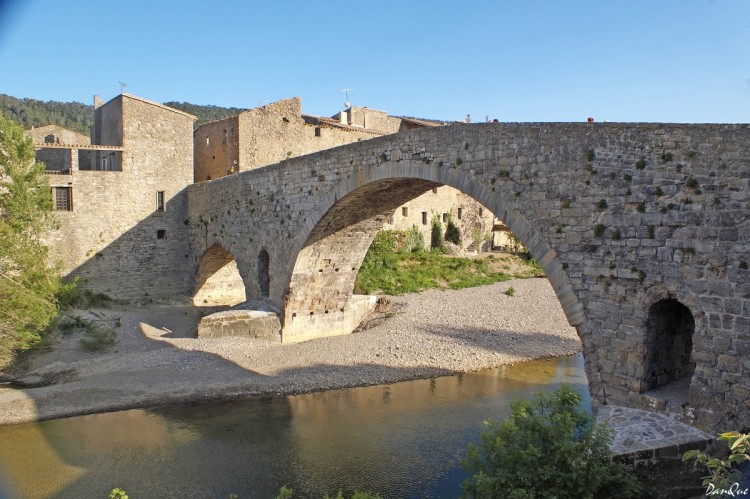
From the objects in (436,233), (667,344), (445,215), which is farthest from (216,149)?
(667,344)

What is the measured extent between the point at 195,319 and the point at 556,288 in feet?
47.0

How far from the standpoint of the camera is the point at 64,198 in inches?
784

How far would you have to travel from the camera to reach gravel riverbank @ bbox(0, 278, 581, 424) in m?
11.9

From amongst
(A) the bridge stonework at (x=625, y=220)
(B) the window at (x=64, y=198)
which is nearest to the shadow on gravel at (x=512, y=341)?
(A) the bridge stonework at (x=625, y=220)

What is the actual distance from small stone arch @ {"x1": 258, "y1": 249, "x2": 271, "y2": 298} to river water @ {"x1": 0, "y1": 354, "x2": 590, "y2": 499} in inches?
218

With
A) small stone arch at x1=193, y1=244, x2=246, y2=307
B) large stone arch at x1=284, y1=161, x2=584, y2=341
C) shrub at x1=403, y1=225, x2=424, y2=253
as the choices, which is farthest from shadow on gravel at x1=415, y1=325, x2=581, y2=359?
shrub at x1=403, y1=225, x2=424, y2=253

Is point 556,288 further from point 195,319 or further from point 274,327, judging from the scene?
point 195,319

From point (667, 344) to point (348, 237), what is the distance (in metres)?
9.80

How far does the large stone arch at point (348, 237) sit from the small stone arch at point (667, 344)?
150 cm

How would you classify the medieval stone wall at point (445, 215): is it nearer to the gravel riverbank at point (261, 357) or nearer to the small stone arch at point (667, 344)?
the gravel riverbank at point (261, 357)

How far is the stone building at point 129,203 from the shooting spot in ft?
65.4

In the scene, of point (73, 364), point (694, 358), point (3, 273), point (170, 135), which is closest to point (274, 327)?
point (73, 364)

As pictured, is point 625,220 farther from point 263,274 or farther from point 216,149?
point 216,149

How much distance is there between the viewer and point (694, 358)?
22.4ft
